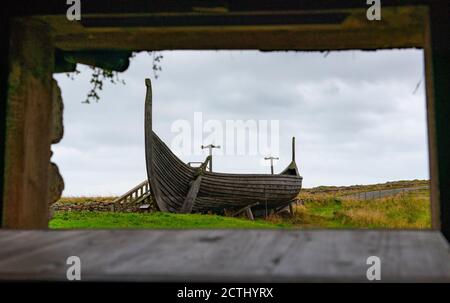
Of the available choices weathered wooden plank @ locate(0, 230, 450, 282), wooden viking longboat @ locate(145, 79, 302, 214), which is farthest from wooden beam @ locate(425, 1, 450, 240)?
wooden viking longboat @ locate(145, 79, 302, 214)

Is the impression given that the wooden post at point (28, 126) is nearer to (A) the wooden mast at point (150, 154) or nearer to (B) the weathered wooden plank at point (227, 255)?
(B) the weathered wooden plank at point (227, 255)

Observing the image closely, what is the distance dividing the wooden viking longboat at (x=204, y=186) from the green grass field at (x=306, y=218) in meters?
1.24

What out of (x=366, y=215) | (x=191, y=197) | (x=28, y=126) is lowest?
(x=366, y=215)

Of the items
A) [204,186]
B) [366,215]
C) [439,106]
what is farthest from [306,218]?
[439,106]

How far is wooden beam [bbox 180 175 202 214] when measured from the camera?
59.6 ft

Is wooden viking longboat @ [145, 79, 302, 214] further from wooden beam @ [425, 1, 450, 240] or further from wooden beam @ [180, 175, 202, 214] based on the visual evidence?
wooden beam @ [425, 1, 450, 240]

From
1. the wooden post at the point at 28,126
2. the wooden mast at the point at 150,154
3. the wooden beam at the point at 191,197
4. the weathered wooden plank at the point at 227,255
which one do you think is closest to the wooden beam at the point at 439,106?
the weathered wooden plank at the point at 227,255

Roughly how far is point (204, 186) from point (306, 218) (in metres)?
5.73

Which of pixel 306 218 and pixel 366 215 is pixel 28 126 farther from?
pixel 306 218

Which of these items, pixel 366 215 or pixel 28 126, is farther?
pixel 366 215

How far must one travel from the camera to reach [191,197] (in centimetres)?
1839

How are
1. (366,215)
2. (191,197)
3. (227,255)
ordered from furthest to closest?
(191,197) → (366,215) → (227,255)
